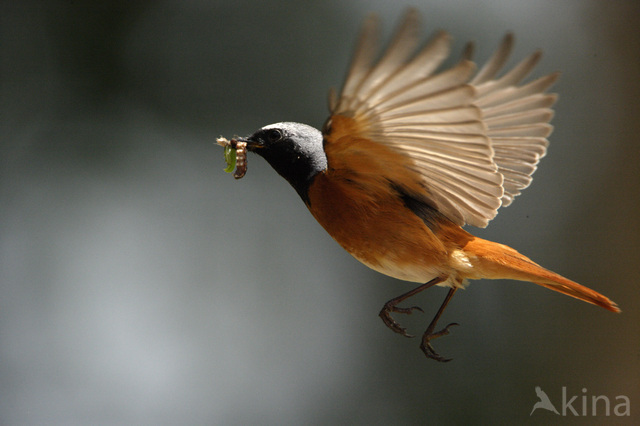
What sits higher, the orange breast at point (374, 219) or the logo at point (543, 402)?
the orange breast at point (374, 219)

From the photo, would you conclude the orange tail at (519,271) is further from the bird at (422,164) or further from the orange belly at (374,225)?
the orange belly at (374,225)

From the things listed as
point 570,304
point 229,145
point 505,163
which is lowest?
point 570,304

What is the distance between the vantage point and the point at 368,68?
1.57 metres

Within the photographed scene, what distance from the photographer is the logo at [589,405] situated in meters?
4.14

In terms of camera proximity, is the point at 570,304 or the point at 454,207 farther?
the point at 570,304

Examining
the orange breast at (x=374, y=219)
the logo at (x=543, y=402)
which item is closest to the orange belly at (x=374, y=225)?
the orange breast at (x=374, y=219)

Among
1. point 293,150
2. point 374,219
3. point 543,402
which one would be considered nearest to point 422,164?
point 374,219

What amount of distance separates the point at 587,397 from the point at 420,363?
4.32 feet

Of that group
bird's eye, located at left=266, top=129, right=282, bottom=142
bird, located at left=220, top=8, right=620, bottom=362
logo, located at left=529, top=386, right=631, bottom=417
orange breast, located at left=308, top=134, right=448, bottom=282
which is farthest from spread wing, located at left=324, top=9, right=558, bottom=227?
logo, located at left=529, top=386, right=631, bottom=417

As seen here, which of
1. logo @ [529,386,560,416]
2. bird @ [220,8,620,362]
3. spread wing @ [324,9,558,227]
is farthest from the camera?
logo @ [529,386,560,416]

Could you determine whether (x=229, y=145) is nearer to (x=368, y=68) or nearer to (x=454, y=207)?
(x=368, y=68)

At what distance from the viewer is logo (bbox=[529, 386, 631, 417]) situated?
4145 millimetres

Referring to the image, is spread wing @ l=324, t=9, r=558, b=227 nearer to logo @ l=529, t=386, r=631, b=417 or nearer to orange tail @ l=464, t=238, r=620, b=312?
orange tail @ l=464, t=238, r=620, b=312

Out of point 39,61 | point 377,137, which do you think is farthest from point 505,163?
point 39,61
